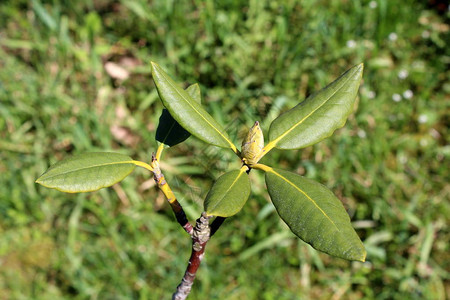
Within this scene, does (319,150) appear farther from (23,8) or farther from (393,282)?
(23,8)

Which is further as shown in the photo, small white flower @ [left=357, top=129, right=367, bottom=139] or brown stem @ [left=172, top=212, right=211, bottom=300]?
small white flower @ [left=357, top=129, right=367, bottom=139]

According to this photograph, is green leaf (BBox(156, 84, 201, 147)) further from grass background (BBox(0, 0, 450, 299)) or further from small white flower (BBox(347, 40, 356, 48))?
small white flower (BBox(347, 40, 356, 48))

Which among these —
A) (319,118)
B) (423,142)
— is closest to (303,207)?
(319,118)

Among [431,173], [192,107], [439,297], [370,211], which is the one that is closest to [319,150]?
[370,211]

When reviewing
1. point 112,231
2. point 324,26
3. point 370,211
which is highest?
point 324,26

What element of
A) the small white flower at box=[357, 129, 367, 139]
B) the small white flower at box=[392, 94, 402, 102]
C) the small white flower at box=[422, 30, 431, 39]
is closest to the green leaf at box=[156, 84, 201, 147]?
the small white flower at box=[357, 129, 367, 139]

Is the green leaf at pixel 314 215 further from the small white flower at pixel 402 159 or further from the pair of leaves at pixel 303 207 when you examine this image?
the small white flower at pixel 402 159
